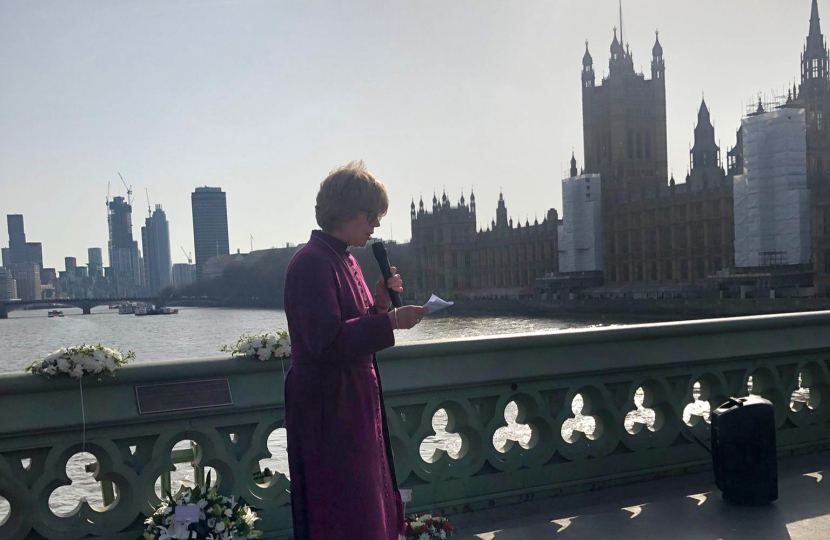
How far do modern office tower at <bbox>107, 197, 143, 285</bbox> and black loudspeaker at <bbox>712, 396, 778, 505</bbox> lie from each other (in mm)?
150739

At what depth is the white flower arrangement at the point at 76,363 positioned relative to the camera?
107 inches

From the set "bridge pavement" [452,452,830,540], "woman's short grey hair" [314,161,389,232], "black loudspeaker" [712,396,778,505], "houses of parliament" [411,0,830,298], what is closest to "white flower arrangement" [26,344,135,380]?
"woman's short grey hair" [314,161,389,232]

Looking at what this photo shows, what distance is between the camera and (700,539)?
303cm

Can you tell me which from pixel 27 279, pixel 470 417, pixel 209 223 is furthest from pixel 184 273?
pixel 470 417

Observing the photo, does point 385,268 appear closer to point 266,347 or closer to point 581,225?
point 266,347

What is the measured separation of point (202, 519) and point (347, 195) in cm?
127

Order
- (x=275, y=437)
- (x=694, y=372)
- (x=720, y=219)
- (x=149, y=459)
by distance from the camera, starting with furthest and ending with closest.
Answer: (x=720, y=219), (x=275, y=437), (x=694, y=372), (x=149, y=459)

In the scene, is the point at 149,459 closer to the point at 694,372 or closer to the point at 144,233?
the point at 694,372

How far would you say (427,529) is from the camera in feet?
9.30

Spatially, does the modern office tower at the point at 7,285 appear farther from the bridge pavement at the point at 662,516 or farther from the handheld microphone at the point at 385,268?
the handheld microphone at the point at 385,268

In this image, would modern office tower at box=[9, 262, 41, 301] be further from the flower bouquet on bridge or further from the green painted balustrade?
the flower bouquet on bridge

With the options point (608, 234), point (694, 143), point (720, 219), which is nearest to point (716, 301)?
point (720, 219)

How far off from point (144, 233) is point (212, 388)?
172680 millimetres

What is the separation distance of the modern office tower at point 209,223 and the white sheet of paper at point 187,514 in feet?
543
